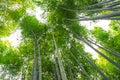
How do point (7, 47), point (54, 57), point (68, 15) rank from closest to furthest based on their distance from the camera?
1. point (54, 57)
2. point (68, 15)
3. point (7, 47)

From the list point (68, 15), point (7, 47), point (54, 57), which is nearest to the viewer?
point (54, 57)

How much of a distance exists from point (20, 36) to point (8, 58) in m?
1.25

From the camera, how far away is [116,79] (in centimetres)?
1030

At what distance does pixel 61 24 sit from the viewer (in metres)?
9.95

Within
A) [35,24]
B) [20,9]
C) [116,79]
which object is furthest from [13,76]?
[116,79]

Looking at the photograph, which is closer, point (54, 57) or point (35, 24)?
point (54, 57)

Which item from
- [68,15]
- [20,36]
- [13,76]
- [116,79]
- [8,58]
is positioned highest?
[68,15]

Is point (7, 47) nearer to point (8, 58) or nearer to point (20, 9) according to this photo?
point (8, 58)

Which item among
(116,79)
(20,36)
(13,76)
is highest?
(20,36)

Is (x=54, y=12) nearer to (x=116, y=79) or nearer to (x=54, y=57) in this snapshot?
(x=54, y=57)

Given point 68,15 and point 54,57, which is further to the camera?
point 68,15

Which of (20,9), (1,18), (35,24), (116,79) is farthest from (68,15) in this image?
(116,79)

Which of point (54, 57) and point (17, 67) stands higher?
point (54, 57)

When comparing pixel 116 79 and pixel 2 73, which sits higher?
pixel 2 73
